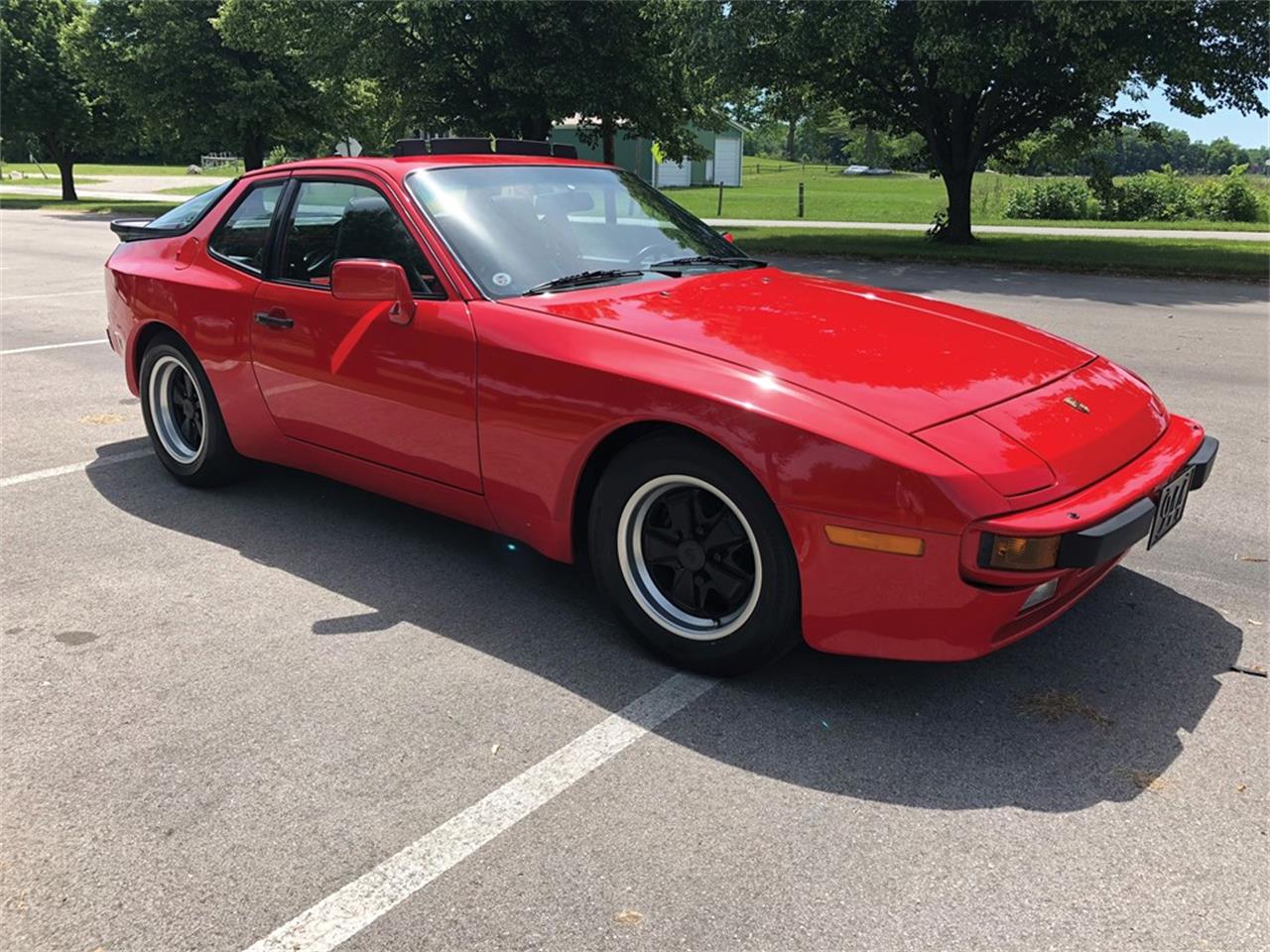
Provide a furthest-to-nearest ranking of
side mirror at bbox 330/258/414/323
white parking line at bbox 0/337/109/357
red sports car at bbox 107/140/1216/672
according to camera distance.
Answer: white parking line at bbox 0/337/109/357, side mirror at bbox 330/258/414/323, red sports car at bbox 107/140/1216/672

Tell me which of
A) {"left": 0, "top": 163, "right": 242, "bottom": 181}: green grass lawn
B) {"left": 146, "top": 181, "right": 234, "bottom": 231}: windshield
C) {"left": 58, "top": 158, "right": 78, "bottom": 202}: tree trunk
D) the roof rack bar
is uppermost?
{"left": 0, "top": 163, "right": 242, "bottom": 181}: green grass lawn

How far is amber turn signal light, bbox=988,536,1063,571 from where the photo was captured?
2578mm

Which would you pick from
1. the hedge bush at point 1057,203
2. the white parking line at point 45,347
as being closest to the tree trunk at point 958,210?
the hedge bush at point 1057,203

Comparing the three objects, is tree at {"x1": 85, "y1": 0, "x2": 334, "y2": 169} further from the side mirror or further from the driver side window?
the side mirror

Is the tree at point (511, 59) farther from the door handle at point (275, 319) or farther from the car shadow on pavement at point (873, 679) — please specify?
the car shadow on pavement at point (873, 679)

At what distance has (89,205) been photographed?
33094 mm

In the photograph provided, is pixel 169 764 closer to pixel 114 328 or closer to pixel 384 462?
pixel 384 462

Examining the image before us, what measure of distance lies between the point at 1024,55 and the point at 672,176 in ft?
150

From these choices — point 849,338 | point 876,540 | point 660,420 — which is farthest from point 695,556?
point 849,338

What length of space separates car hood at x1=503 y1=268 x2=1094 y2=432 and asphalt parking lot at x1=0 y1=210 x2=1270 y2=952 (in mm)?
909

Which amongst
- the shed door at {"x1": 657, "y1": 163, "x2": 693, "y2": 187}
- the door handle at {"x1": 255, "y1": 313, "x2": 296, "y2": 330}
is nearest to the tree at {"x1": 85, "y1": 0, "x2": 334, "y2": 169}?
the door handle at {"x1": 255, "y1": 313, "x2": 296, "y2": 330}

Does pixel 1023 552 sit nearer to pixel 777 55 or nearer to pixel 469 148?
pixel 469 148

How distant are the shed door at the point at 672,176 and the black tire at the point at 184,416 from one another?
5396cm

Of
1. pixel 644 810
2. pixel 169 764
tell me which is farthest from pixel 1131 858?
pixel 169 764
